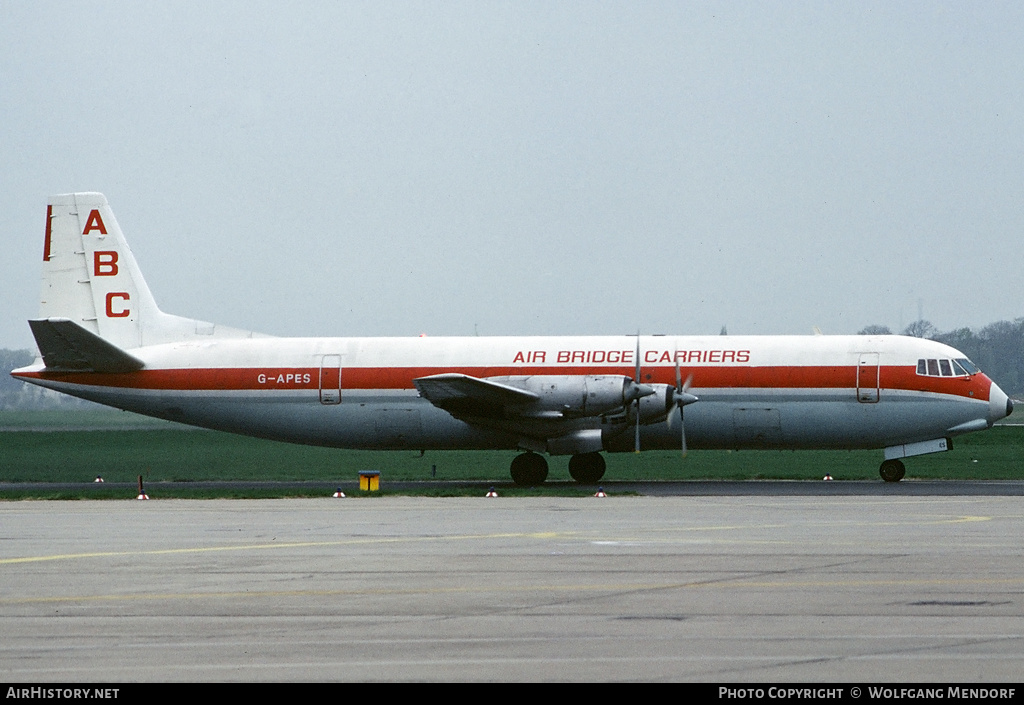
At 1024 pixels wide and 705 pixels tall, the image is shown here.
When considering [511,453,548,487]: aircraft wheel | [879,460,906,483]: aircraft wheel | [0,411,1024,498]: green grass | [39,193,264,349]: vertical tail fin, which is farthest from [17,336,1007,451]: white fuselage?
[0,411,1024,498]: green grass

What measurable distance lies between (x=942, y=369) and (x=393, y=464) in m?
20.6

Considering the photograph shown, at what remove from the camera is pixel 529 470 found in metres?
37.6

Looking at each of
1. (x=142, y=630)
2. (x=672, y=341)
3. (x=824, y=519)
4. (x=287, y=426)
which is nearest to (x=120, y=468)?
(x=287, y=426)

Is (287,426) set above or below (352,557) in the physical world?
above

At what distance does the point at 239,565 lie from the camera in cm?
1700

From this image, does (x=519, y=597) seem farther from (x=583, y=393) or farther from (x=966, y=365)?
(x=966, y=365)

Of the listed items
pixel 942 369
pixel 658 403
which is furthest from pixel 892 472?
pixel 658 403

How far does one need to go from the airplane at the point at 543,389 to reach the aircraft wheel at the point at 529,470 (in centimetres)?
4

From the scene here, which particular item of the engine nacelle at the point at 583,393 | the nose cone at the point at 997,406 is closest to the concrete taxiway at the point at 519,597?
the engine nacelle at the point at 583,393

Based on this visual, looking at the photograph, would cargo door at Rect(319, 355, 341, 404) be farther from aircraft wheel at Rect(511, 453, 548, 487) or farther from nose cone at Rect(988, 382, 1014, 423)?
nose cone at Rect(988, 382, 1014, 423)

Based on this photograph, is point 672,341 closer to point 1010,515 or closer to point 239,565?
point 1010,515

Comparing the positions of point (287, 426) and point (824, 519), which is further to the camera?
point (287, 426)

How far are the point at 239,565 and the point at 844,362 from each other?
76.9 feet

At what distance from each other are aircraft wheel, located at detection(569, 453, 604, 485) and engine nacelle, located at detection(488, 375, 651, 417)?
98.8 inches
